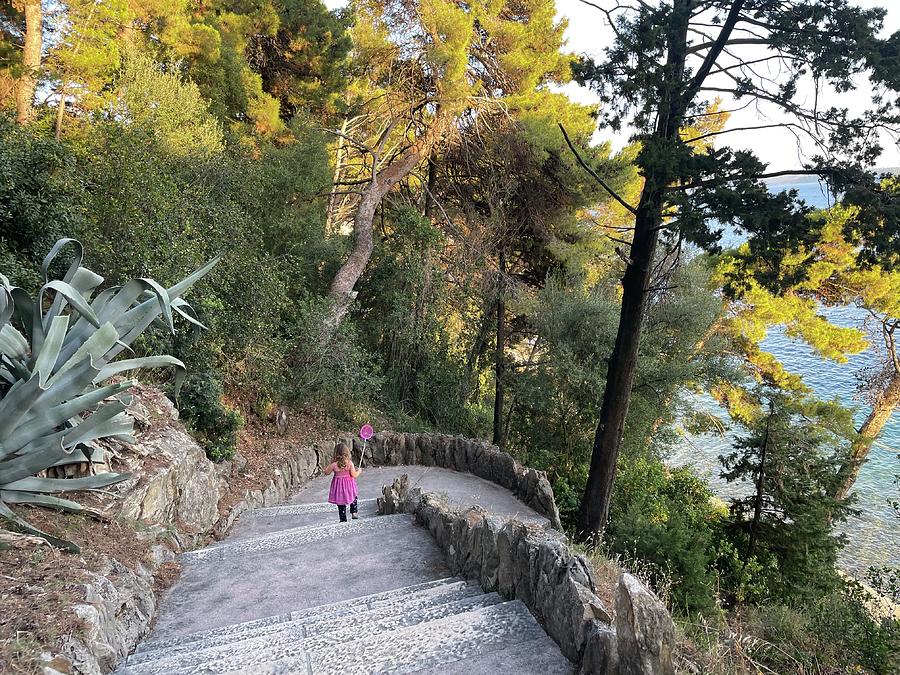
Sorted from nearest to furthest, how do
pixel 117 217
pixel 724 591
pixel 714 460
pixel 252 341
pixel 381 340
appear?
pixel 117 217
pixel 252 341
pixel 724 591
pixel 381 340
pixel 714 460

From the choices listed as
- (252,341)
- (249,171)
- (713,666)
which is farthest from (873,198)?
(249,171)

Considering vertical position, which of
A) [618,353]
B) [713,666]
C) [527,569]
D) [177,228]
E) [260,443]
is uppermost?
[177,228]

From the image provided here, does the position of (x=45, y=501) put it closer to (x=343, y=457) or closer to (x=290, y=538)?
(x=290, y=538)

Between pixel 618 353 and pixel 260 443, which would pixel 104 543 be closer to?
pixel 260 443

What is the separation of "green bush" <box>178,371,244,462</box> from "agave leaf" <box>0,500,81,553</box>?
3.44 meters

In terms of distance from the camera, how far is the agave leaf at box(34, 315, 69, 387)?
328cm

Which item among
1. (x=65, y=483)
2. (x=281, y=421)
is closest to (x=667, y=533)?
(x=281, y=421)

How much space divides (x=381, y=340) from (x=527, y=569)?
11.4 m

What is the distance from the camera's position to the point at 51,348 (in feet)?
11.4

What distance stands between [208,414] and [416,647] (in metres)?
5.25

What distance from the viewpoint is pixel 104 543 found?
A: 3689 mm

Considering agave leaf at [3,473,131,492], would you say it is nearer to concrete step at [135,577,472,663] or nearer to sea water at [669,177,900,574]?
concrete step at [135,577,472,663]

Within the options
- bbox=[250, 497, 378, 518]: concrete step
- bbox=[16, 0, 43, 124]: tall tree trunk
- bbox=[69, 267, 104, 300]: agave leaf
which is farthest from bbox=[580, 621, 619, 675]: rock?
bbox=[16, 0, 43, 124]: tall tree trunk

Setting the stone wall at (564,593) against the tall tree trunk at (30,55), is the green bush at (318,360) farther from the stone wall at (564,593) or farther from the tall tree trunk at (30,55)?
the tall tree trunk at (30,55)
